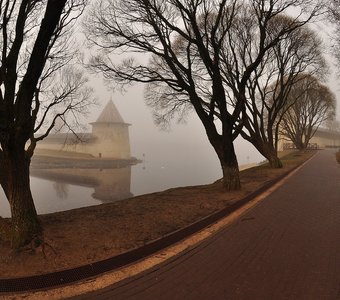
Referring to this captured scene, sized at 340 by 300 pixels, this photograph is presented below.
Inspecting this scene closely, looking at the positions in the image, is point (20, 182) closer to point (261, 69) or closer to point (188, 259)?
point (188, 259)

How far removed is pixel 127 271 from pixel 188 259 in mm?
1121

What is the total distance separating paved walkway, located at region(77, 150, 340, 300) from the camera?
16.3 ft

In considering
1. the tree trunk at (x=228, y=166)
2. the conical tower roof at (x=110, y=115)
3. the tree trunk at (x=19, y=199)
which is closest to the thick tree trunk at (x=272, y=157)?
the tree trunk at (x=228, y=166)

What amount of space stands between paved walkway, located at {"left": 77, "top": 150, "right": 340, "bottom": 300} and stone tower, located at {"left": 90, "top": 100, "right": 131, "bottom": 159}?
66225 mm

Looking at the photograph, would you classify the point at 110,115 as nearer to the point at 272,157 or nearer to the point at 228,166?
the point at 272,157

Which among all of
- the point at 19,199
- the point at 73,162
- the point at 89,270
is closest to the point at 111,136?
the point at 73,162

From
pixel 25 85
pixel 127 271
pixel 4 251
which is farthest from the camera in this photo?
pixel 25 85

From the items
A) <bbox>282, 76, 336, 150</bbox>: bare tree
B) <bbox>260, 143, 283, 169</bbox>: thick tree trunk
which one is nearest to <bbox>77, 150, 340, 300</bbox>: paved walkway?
<bbox>260, 143, 283, 169</bbox>: thick tree trunk

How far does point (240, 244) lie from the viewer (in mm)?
7242

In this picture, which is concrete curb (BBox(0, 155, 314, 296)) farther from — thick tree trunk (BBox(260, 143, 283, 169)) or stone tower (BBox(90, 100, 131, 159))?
stone tower (BBox(90, 100, 131, 159))

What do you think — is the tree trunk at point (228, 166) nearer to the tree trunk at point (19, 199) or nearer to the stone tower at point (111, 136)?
the tree trunk at point (19, 199)

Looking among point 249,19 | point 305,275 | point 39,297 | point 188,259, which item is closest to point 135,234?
point 188,259

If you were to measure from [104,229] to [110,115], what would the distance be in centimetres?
7143

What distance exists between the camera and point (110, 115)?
7775cm
